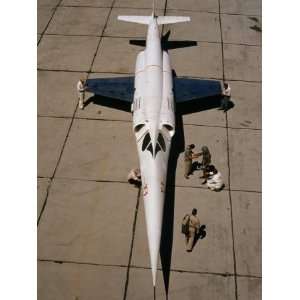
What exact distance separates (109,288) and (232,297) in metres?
3.65

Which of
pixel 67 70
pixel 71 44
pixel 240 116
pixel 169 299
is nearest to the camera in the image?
pixel 169 299

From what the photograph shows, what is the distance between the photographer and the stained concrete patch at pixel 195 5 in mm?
25377

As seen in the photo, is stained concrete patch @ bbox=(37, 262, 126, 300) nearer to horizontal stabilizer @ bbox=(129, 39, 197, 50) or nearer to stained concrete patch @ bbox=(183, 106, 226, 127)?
stained concrete patch @ bbox=(183, 106, 226, 127)

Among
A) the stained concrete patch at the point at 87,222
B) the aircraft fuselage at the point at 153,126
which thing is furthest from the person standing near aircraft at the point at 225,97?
the stained concrete patch at the point at 87,222

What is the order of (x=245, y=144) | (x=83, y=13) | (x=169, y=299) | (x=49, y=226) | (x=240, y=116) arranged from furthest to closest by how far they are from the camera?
(x=83, y=13), (x=240, y=116), (x=245, y=144), (x=49, y=226), (x=169, y=299)

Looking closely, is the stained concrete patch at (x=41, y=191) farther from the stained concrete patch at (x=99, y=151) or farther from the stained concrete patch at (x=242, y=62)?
the stained concrete patch at (x=242, y=62)

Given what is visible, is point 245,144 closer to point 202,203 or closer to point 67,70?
point 202,203

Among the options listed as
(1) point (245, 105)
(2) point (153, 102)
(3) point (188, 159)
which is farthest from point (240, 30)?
(3) point (188, 159)

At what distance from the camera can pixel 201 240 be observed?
14.0 m

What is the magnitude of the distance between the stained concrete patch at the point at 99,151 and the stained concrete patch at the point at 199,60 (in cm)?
491

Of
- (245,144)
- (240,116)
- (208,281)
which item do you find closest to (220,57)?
(240,116)

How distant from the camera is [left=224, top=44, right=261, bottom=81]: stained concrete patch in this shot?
68.1 feet

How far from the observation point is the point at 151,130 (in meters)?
14.7

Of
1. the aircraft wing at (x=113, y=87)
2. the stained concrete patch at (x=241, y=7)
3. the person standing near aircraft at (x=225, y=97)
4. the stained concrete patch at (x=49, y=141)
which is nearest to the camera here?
the stained concrete patch at (x=49, y=141)
